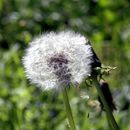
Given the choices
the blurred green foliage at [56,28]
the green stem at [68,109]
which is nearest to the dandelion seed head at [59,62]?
the green stem at [68,109]

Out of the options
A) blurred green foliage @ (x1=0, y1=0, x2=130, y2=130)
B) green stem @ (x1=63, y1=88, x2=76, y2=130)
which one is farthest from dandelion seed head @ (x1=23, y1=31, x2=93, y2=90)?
blurred green foliage @ (x1=0, y1=0, x2=130, y2=130)

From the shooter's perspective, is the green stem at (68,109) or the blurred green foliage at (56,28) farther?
the blurred green foliage at (56,28)

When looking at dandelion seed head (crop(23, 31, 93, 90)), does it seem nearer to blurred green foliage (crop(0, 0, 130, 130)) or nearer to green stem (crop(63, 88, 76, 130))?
green stem (crop(63, 88, 76, 130))

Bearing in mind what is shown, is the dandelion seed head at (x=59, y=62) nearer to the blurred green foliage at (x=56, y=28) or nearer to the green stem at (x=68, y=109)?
the green stem at (x=68, y=109)

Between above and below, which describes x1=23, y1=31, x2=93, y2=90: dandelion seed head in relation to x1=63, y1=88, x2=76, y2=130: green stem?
above

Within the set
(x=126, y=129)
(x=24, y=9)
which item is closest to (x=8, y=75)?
(x=126, y=129)

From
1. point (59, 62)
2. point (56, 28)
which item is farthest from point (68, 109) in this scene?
point (56, 28)
